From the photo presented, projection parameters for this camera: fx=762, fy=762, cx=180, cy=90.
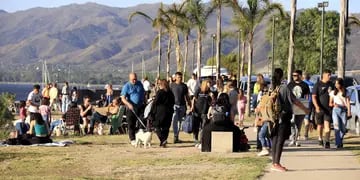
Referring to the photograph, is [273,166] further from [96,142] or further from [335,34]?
[335,34]

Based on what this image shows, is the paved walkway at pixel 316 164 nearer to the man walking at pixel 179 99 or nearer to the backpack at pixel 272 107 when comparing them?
the backpack at pixel 272 107

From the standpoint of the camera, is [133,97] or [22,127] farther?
[22,127]

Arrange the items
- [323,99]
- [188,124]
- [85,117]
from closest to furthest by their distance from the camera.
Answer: [323,99] → [188,124] → [85,117]

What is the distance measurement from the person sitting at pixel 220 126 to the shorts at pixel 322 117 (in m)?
2.28

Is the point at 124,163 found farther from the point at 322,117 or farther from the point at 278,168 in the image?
the point at 322,117

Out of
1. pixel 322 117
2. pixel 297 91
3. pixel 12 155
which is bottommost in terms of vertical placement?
pixel 12 155

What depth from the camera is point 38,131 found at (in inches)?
736

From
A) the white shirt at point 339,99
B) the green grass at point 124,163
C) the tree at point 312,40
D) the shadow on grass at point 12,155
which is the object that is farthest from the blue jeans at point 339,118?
the tree at point 312,40

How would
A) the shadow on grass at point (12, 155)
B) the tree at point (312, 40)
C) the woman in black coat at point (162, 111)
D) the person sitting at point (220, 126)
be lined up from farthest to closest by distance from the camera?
the tree at point (312, 40) < the woman in black coat at point (162, 111) < the person sitting at point (220, 126) < the shadow on grass at point (12, 155)

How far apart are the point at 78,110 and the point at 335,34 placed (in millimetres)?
62637

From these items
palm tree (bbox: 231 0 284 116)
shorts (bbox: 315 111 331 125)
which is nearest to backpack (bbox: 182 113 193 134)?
shorts (bbox: 315 111 331 125)

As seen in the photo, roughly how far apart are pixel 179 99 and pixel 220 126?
105 inches

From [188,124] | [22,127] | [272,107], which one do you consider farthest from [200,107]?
[272,107]

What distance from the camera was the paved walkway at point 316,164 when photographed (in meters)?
12.3
